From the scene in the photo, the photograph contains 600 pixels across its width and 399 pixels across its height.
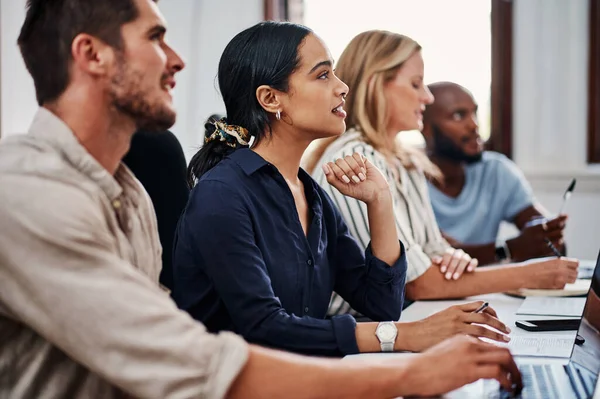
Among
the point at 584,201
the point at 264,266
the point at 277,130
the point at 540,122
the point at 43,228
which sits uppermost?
the point at 43,228

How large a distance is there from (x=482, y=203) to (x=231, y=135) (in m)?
1.78

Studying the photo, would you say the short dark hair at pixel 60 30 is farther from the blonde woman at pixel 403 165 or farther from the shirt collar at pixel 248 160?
the blonde woman at pixel 403 165

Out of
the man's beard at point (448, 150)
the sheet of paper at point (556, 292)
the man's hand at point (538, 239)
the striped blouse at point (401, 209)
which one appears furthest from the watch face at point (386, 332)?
the man's beard at point (448, 150)

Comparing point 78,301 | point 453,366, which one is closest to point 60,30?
point 78,301

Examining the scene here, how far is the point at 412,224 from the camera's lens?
2.02 meters

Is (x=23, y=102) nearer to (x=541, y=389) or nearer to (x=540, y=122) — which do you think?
(x=540, y=122)

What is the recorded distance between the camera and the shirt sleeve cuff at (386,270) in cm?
151

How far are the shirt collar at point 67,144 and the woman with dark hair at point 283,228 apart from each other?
0.42m

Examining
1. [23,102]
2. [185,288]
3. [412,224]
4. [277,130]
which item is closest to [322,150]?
[412,224]

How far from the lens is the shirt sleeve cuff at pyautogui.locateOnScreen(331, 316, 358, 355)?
1221mm

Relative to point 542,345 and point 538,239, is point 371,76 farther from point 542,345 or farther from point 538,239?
point 542,345

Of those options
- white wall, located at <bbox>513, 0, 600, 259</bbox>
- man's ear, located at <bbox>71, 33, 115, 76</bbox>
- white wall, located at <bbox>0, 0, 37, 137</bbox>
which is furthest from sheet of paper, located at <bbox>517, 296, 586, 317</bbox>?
white wall, located at <bbox>0, 0, 37, 137</bbox>

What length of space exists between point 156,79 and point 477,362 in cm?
50

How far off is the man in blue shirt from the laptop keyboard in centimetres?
178
